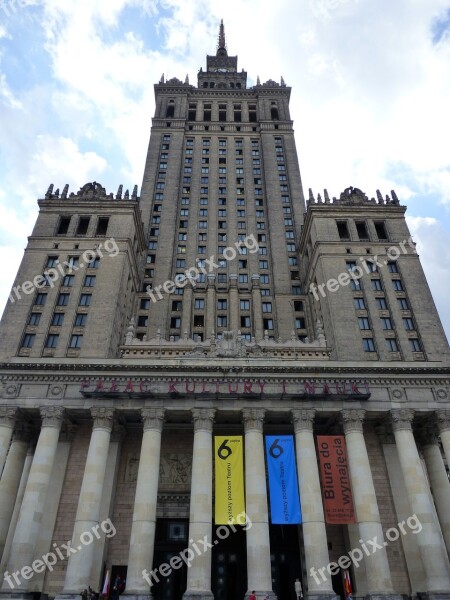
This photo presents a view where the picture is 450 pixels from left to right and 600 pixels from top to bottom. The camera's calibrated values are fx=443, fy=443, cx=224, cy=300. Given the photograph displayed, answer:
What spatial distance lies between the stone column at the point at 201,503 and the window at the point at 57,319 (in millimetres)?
21240

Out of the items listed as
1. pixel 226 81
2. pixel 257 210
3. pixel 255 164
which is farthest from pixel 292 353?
pixel 226 81

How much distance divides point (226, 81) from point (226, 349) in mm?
89729

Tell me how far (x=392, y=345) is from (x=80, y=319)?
35.8 meters

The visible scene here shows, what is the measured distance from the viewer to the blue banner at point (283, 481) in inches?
1319

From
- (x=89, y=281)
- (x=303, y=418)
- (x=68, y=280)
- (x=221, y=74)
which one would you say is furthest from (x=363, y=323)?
(x=221, y=74)

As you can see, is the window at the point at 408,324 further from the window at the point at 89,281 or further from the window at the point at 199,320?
the window at the point at 89,281

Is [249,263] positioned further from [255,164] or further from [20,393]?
[20,393]

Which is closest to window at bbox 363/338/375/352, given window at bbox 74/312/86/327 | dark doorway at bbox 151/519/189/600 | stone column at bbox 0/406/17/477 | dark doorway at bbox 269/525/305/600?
dark doorway at bbox 269/525/305/600

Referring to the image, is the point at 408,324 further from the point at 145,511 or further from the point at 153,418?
the point at 145,511

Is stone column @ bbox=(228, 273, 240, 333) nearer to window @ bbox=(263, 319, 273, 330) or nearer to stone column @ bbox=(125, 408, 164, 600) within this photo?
window @ bbox=(263, 319, 273, 330)

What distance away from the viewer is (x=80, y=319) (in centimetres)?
5072

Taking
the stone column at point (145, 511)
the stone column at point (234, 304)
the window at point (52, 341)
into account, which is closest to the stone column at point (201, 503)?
the stone column at point (145, 511)

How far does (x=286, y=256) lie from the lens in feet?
226

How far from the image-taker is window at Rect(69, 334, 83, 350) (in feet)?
159
